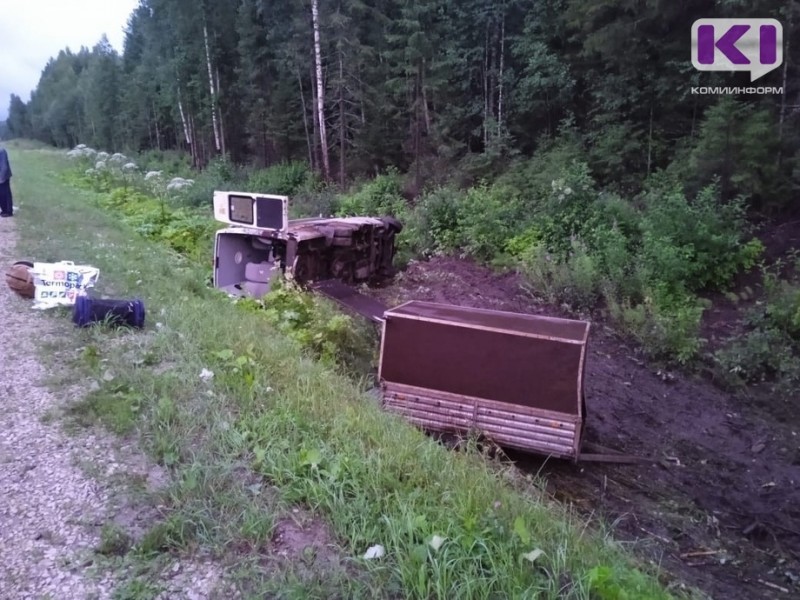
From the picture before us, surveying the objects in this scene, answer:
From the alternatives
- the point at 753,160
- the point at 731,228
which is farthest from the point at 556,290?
the point at 753,160

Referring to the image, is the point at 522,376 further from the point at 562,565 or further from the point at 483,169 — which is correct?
the point at 483,169

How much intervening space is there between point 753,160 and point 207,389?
1014 cm

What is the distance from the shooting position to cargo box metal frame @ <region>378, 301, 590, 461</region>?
4848 millimetres

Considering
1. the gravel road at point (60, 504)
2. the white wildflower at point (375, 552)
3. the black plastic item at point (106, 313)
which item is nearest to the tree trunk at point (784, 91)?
the black plastic item at point (106, 313)

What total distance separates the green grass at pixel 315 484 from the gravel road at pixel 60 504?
133mm

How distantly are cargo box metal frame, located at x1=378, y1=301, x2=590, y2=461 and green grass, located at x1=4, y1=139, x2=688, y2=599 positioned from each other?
1.88 ft

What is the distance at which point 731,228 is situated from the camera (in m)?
9.93

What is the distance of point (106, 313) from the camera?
541 centimetres

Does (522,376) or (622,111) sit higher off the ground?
(622,111)

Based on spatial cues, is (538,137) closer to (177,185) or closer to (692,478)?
(177,185)

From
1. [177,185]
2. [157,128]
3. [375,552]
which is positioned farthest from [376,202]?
[157,128]

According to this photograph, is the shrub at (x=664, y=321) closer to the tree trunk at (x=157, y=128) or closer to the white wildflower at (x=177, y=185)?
the white wildflower at (x=177, y=185)

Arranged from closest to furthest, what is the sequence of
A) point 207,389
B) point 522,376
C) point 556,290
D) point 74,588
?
1. point 74,588
2. point 207,389
3. point 522,376
4. point 556,290

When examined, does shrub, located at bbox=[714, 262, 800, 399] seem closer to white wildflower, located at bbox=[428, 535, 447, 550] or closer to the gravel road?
white wildflower, located at bbox=[428, 535, 447, 550]
